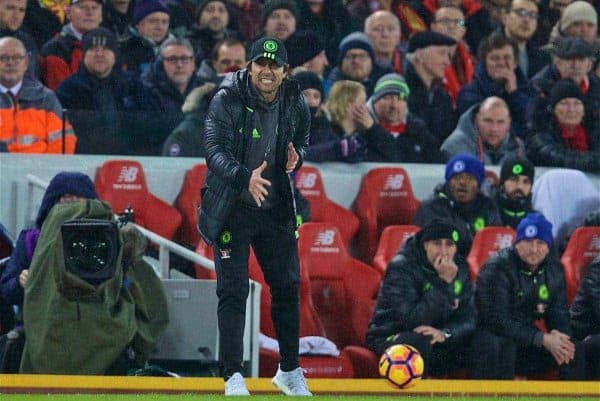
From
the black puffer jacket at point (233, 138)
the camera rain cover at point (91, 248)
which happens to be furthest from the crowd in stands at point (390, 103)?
the black puffer jacket at point (233, 138)

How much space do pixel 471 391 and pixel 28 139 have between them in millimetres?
4171

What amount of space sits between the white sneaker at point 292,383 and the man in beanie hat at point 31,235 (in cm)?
197

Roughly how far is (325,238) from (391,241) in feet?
1.91

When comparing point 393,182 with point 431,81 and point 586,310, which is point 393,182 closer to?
point 586,310

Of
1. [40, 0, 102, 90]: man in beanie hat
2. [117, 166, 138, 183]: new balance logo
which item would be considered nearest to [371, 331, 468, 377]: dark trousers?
[117, 166, 138, 183]: new balance logo

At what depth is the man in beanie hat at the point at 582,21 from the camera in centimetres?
1633

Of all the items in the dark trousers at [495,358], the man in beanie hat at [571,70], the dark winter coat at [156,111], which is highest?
the man in beanie hat at [571,70]

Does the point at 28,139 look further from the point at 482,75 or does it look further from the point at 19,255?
the point at 482,75

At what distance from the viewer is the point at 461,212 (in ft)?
41.3

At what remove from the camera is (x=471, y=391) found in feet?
31.4

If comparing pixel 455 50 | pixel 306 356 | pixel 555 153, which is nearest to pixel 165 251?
pixel 306 356

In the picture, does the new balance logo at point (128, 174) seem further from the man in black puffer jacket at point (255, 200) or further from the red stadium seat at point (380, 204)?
the man in black puffer jacket at point (255, 200)

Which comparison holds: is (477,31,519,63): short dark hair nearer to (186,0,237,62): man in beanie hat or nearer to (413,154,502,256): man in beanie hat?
(186,0,237,62): man in beanie hat

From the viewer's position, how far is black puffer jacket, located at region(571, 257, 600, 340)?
39.4 feet
